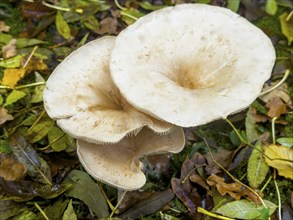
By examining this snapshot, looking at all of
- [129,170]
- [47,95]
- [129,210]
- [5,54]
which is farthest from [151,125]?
[5,54]

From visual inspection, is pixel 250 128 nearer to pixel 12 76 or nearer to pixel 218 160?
pixel 218 160

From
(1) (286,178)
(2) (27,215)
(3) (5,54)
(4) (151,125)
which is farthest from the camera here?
(3) (5,54)

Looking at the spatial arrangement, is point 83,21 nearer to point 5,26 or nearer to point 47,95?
point 5,26

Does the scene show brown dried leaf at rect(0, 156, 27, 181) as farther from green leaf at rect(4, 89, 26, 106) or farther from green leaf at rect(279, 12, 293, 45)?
→ green leaf at rect(279, 12, 293, 45)

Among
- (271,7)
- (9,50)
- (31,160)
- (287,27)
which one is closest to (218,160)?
(31,160)

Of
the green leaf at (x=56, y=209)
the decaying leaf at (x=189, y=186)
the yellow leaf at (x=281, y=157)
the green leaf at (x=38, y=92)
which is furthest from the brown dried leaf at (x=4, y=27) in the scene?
the yellow leaf at (x=281, y=157)
